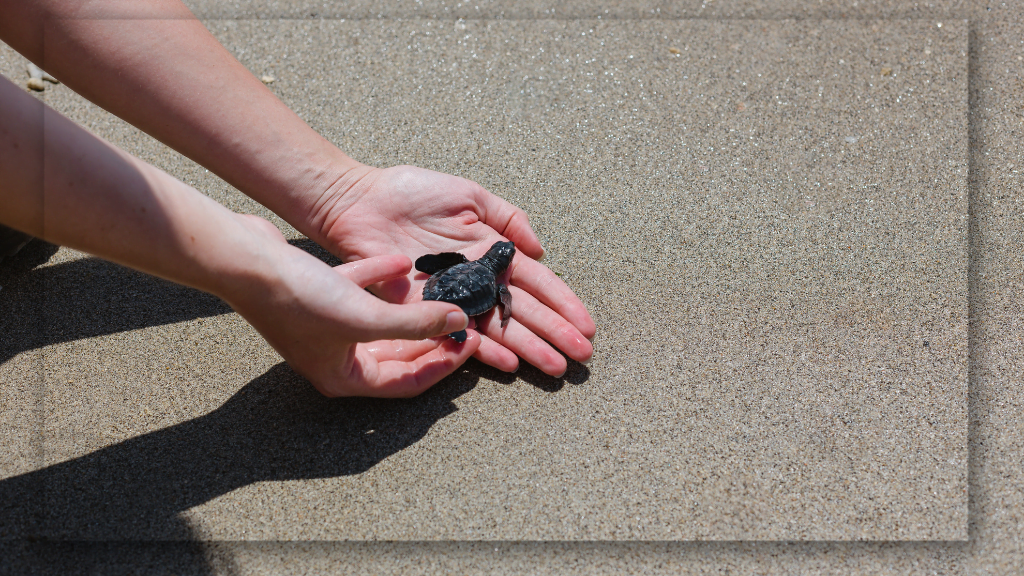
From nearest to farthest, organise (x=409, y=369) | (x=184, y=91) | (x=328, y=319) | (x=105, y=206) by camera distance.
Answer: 1. (x=105, y=206)
2. (x=328, y=319)
3. (x=409, y=369)
4. (x=184, y=91)

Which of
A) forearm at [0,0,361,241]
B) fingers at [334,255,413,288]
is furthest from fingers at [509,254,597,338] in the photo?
forearm at [0,0,361,241]

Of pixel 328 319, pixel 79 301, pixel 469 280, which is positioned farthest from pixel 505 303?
pixel 79 301

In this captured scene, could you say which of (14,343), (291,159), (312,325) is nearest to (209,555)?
(312,325)

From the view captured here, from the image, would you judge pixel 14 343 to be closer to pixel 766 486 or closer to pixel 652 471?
pixel 652 471

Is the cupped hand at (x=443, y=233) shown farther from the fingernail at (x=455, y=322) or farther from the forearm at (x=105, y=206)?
the forearm at (x=105, y=206)

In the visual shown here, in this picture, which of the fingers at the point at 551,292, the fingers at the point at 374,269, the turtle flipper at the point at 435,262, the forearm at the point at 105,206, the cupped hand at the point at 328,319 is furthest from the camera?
the turtle flipper at the point at 435,262

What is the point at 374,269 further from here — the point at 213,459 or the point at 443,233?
the point at 213,459

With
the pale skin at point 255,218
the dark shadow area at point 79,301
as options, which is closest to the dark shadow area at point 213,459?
the pale skin at point 255,218
